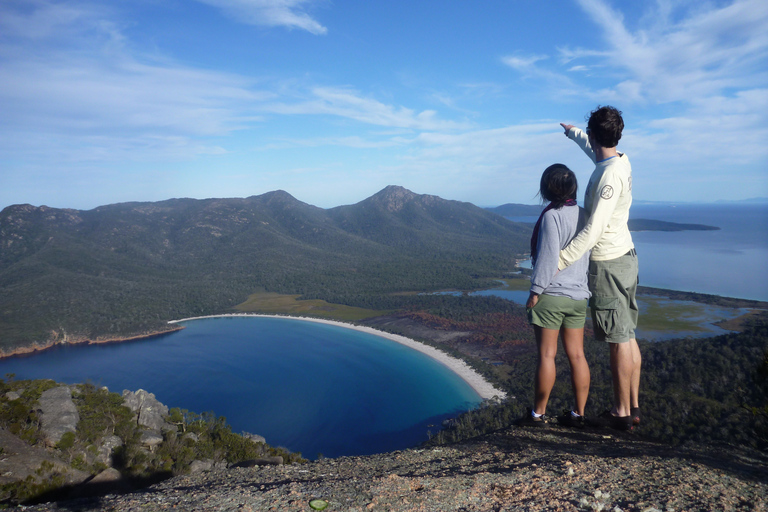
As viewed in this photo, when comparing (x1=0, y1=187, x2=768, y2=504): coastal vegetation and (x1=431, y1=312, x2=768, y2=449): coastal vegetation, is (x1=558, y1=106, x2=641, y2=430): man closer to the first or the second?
(x1=0, y1=187, x2=768, y2=504): coastal vegetation

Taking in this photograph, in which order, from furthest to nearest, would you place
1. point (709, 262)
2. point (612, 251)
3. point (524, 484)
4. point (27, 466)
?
point (709, 262), point (27, 466), point (612, 251), point (524, 484)

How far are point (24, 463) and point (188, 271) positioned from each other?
128m

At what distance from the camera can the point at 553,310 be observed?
3848mm

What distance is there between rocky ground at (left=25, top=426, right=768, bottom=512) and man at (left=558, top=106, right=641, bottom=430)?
75 cm

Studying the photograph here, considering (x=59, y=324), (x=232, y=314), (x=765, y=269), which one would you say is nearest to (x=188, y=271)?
(x=232, y=314)

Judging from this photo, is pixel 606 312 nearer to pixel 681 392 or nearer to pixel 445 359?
pixel 681 392

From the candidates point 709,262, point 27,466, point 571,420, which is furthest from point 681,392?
point 709,262

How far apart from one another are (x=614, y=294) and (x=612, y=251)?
0.44m

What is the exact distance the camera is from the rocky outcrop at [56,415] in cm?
1361

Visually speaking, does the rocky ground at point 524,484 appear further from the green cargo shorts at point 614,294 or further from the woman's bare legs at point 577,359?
the green cargo shorts at point 614,294

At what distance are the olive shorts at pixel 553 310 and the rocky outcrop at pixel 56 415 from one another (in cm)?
1578

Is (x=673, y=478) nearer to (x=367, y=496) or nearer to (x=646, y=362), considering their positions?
(x=367, y=496)

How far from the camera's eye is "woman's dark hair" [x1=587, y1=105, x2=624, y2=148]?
394 cm

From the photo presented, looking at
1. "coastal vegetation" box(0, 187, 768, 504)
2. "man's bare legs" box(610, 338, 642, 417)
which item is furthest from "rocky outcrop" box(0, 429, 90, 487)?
"man's bare legs" box(610, 338, 642, 417)
